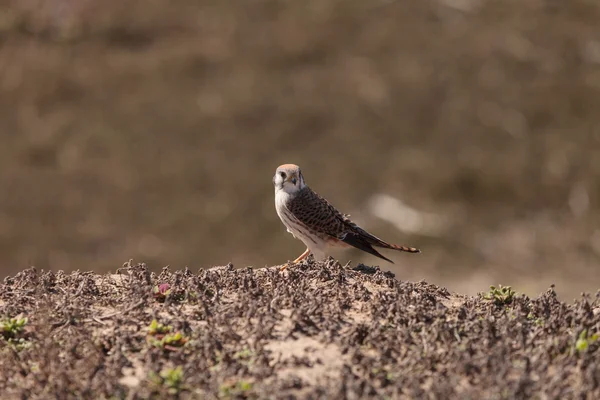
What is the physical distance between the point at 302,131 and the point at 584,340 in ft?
63.4

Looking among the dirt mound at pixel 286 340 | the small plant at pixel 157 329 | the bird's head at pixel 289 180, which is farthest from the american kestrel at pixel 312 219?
the small plant at pixel 157 329

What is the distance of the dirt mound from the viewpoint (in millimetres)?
5480

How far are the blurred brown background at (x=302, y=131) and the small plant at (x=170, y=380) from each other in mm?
15306

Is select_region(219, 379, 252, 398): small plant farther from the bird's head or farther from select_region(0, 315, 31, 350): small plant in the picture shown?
A: the bird's head

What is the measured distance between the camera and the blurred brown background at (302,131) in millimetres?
22359

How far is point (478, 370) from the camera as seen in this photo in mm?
5680

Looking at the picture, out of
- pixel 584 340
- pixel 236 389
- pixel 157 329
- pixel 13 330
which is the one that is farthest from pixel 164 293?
pixel 584 340

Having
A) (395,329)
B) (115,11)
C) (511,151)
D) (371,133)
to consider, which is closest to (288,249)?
(371,133)

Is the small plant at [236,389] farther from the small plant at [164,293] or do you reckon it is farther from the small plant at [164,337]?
the small plant at [164,293]

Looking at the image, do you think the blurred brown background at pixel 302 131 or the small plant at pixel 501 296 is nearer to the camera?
the small plant at pixel 501 296

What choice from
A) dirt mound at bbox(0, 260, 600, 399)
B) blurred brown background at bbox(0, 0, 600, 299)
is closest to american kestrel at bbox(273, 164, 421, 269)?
dirt mound at bbox(0, 260, 600, 399)

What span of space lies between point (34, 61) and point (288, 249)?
37.6ft

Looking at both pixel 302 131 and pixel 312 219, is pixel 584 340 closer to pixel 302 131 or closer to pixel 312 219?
pixel 312 219

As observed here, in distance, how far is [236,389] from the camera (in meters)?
5.39
